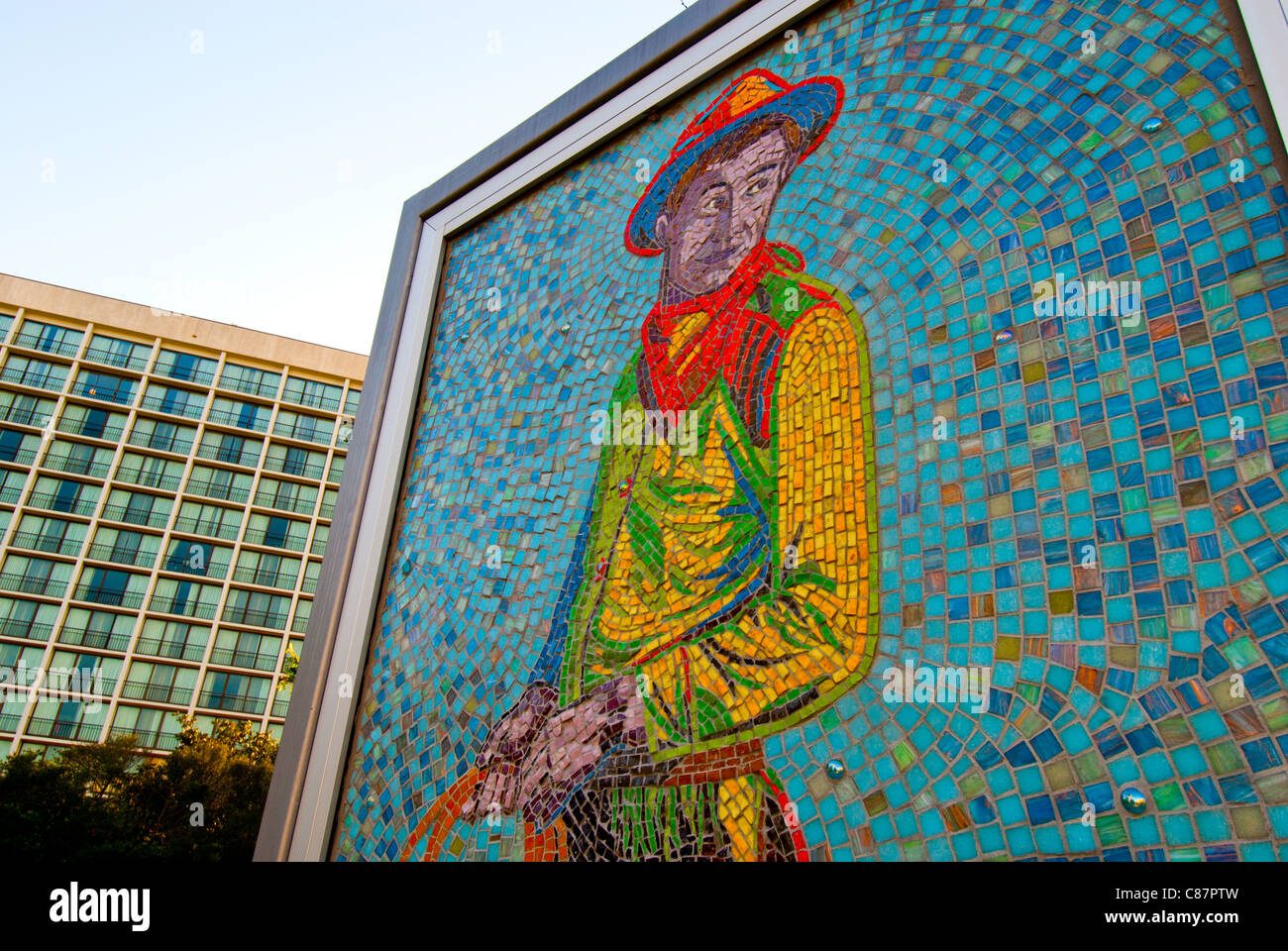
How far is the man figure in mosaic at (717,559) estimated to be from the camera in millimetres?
3221

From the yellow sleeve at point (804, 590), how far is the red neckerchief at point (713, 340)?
359mm

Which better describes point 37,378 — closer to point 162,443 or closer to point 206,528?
point 162,443

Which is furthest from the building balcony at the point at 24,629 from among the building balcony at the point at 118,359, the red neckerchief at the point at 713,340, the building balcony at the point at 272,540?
the red neckerchief at the point at 713,340

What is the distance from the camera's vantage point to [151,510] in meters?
25.3

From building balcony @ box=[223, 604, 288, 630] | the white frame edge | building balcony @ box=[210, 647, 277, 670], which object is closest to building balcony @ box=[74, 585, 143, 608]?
building balcony @ box=[223, 604, 288, 630]

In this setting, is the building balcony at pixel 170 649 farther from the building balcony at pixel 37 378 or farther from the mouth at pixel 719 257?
the mouth at pixel 719 257

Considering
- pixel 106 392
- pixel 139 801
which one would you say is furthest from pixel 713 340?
pixel 106 392

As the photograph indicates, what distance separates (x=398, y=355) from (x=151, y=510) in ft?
75.3

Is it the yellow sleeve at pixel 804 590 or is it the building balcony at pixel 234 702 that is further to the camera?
the building balcony at pixel 234 702

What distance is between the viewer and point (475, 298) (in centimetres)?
583

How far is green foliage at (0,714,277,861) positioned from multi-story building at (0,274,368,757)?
579cm

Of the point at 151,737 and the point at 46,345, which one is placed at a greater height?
the point at 46,345

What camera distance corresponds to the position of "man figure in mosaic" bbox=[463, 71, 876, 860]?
127 inches
